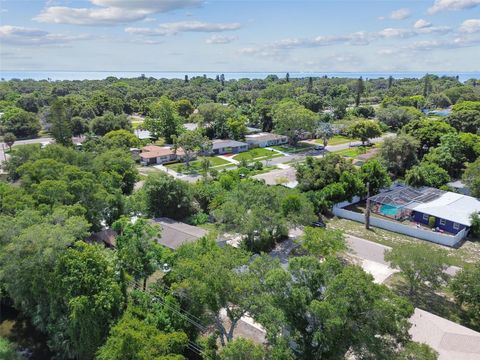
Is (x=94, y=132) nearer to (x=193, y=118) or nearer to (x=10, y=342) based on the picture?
(x=193, y=118)

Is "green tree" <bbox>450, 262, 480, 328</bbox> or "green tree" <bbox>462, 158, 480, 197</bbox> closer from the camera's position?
"green tree" <bbox>450, 262, 480, 328</bbox>

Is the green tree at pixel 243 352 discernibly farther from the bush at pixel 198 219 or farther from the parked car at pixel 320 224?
→ the parked car at pixel 320 224

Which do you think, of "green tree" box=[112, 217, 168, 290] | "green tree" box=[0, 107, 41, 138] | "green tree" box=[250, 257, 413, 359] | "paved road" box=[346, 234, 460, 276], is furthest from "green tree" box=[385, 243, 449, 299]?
"green tree" box=[0, 107, 41, 138]

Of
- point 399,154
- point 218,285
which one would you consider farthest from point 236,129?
point 218,285

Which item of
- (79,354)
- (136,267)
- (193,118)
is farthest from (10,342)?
(193,118)

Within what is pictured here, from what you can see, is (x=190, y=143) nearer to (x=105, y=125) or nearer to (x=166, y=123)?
(x=166, y=123)

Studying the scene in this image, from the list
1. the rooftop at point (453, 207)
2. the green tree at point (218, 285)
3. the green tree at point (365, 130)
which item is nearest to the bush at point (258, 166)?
the green tree at point (365, 130)

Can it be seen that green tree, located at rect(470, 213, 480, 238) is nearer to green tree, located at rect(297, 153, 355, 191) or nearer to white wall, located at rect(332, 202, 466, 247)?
white wall, located at rect(332, 202, 466, 247)
